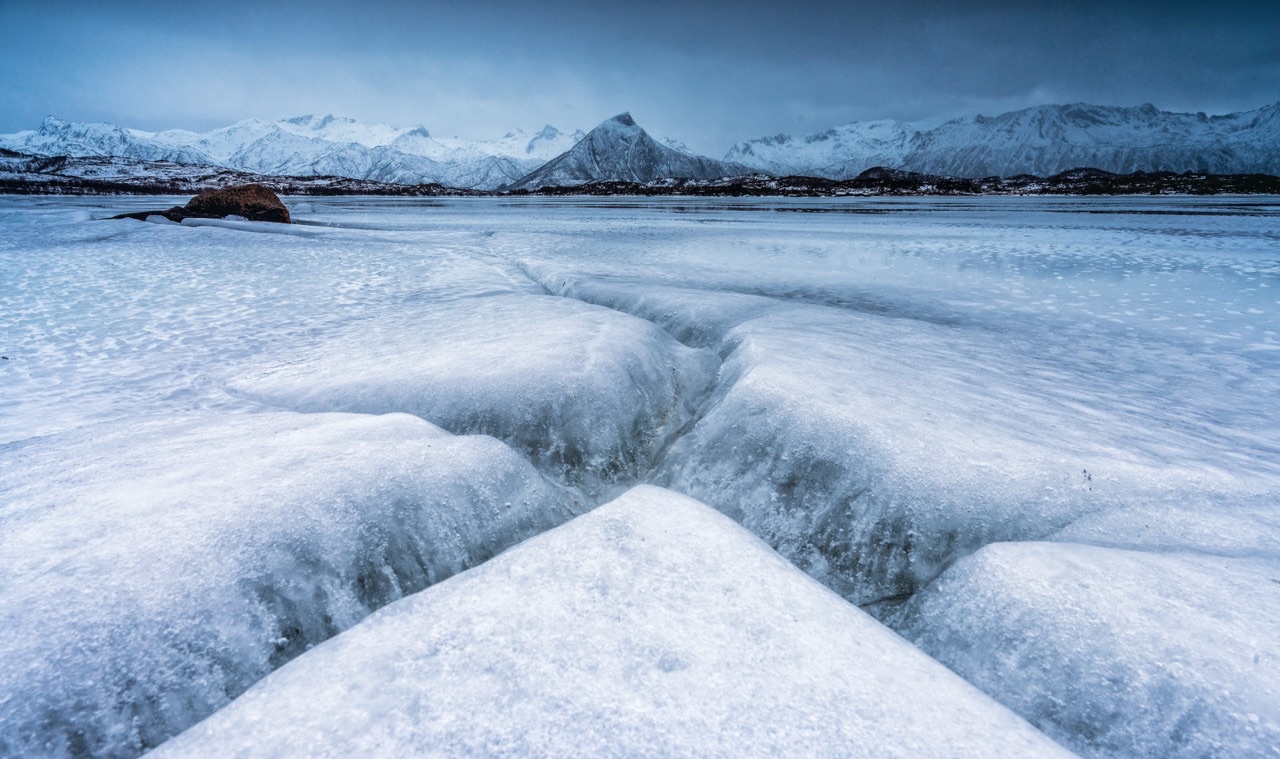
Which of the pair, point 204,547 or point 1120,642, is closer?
point 1120,642

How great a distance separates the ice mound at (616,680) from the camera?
1538mm

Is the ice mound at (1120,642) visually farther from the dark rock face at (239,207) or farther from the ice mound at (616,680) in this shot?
the dark rock face at (239,207)

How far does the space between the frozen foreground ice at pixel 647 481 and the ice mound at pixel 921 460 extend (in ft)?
0.07

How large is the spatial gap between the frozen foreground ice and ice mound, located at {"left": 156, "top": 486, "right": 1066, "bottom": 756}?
3cm

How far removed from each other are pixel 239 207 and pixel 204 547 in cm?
2673

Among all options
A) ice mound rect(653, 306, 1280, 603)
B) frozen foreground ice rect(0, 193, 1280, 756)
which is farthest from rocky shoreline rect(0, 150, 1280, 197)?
ice mound rect(653, 306, 1280, 603)

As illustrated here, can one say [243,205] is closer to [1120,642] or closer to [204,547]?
[204,547]

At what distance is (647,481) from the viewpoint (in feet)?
13.1

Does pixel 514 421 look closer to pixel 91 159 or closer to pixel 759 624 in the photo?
pixel 759 624

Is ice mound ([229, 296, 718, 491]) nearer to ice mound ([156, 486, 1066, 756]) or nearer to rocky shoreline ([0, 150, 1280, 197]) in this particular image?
ice mound ([156, 486, 1066, 756])

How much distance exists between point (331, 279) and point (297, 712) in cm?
945

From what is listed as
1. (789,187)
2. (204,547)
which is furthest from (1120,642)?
(789,187)

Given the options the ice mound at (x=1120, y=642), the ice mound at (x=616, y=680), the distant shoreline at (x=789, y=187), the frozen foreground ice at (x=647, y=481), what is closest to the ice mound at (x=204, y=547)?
the frozen foreground ice at (x=647, y=481)

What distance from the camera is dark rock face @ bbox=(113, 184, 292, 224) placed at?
2311 centimetres
